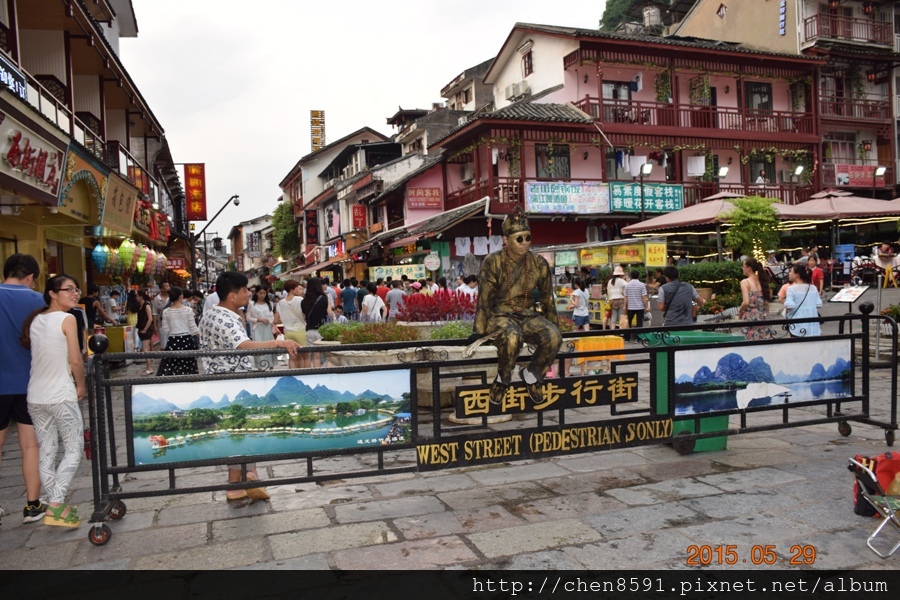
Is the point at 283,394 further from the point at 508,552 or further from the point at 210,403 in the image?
the point at 508,552

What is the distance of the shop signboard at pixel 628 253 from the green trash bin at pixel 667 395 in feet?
30.6

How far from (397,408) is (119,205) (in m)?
11.6

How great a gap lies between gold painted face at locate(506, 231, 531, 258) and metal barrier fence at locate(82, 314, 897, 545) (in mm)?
815

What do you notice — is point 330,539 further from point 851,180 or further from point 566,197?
point 851,180

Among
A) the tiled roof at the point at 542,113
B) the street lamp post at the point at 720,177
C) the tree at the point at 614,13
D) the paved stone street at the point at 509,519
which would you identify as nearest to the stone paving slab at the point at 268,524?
the paved stone street at the point at 509,519

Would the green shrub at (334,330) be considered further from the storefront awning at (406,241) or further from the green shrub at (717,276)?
the storefront awning at (406,241)

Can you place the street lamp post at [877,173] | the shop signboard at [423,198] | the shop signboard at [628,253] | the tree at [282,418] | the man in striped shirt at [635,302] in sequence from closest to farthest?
the tree at [282,418] → the man in striped shirt at [635,302] → the shop signboard at [628,253] → the shop signboard at [423,198] → the street lamp post at [877,173]

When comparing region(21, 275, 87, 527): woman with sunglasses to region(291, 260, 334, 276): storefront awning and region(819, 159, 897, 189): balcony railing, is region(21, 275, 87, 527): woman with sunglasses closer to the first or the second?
region(819, 159, 897, 189): balcony railing

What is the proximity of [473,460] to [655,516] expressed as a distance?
4.32ft

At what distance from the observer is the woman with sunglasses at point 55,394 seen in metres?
4.75

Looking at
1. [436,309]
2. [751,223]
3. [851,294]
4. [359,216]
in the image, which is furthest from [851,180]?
[436,309]

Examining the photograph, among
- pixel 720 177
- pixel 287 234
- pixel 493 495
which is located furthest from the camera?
pixel 287 234

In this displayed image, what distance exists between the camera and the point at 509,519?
4.65 m

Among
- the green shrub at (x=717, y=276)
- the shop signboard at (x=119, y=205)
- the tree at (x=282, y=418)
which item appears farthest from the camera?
the green shrub at (x=717, y=276)
